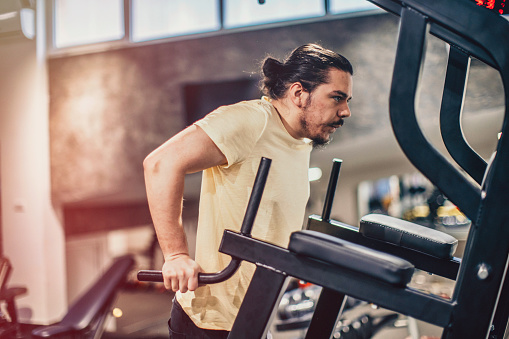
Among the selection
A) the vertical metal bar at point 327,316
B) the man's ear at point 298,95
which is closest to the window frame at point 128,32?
the man's ear at point 298,95

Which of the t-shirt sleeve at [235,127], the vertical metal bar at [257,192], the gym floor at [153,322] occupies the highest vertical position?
the t-shirt sleeve at [235,127]

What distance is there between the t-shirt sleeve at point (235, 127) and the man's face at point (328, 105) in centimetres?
18

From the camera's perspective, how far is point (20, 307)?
13.4 ft

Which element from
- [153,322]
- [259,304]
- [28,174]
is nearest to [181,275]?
[259,304]

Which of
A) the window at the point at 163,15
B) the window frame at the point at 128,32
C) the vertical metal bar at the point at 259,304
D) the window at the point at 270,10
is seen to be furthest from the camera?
the window frame at the point at 128,32

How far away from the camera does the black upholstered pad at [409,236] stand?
1.21 meters

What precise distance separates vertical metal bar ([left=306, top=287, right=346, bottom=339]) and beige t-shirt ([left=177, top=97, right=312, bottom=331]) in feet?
0.76

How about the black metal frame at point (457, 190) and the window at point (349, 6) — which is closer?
the black metal frame at point (457, 190)

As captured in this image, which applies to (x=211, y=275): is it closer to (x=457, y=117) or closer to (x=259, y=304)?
(x=259, y=304)

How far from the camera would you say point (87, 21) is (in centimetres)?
384

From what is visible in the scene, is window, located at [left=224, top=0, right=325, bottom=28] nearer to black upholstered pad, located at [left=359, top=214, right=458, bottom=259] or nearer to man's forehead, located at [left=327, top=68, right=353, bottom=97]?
man's forehead, located at [left=327, top=68, right=353, bottom=97]

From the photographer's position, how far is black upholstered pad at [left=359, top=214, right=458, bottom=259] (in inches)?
47.4

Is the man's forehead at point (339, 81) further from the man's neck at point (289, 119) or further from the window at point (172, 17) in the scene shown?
the window at point (172, 17)

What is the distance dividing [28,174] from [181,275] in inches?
146
